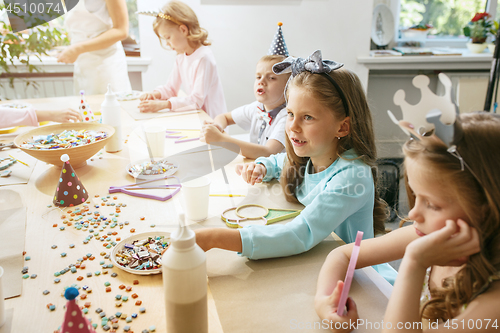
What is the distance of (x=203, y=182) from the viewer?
3.34 feet

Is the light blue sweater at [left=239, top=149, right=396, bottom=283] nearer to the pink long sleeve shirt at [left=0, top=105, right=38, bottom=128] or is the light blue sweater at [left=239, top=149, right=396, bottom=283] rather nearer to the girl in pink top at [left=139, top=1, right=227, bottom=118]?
the girl in pink top at [left=139, top=1, right=227, bottom=118]

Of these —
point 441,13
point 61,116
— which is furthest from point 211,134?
point 441,13

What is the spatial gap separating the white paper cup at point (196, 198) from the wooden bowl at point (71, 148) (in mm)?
495

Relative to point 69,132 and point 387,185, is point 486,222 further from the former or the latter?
point 387,185

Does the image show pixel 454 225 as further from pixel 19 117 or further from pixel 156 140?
pixel 19 117

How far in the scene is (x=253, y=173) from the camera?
1.25 metres

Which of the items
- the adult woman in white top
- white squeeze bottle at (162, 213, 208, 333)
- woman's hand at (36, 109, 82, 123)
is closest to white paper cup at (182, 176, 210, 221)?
white squeeze bottle at (162, 213, 208, 333)

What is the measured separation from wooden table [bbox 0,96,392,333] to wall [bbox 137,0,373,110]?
72.3 inches

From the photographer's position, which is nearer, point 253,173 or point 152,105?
point 253,173

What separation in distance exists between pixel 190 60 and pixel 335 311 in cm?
198

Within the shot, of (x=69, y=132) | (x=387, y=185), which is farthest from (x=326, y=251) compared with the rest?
(x=387, y=185)

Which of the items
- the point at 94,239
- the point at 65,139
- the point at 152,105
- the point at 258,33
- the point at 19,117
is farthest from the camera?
the point at 258,33

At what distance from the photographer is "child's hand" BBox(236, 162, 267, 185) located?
1.25m

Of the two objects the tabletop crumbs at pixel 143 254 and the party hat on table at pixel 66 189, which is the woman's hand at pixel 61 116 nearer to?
the party hat on table at pixel 66 189
